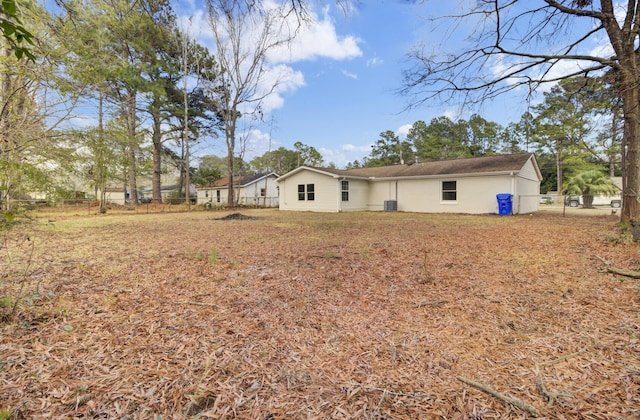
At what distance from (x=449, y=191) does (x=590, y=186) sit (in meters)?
11.3

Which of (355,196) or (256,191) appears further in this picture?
(256,191)

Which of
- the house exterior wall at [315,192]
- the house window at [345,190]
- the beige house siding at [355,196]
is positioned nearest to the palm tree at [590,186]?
the beige house siding at [355,196]

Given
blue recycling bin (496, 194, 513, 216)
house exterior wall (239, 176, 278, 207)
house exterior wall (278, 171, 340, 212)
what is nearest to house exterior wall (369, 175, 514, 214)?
blue recycling bin (496, 194, 513, 216)

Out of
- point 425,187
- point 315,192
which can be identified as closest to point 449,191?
point 425,187

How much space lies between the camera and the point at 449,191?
15562 mm

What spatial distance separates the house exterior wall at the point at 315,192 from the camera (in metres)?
17.1

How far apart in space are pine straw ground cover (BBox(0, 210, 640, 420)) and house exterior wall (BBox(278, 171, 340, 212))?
41.5 ft

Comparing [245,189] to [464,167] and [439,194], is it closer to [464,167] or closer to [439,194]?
[439,194]

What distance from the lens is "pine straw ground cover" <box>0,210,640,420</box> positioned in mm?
1637

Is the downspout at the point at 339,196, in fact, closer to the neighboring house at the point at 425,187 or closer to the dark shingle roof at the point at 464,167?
the neighboring house at the point at 425,187

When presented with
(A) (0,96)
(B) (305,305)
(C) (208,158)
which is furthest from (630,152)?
(C) (208,158)

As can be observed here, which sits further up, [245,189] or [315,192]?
[245,189]

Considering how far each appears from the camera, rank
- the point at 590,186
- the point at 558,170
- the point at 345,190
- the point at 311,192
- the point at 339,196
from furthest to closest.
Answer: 1. the point at 558,170
2. the point at 590,186
3. the point at 311,192
4. the point at 345,190
5. the point at 339,196

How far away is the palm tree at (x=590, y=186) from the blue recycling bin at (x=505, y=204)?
930cm
